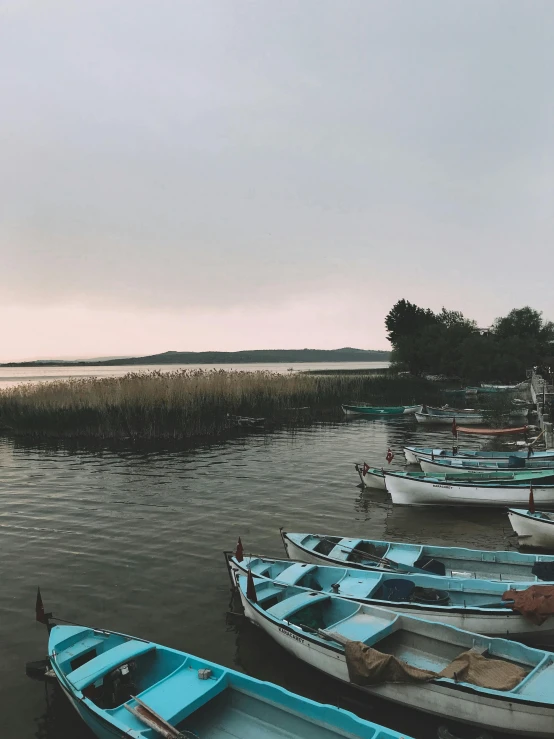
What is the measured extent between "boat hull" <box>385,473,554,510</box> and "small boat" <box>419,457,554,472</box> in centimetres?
172

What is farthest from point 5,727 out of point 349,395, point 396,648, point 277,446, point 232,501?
point 349,395

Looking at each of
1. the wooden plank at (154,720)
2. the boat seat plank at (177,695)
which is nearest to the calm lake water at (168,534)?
the boat seat plank at (177,695)

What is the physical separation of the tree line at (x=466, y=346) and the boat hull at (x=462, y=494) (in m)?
53.4

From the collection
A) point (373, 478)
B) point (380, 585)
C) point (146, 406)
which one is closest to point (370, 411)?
point (146, 406)

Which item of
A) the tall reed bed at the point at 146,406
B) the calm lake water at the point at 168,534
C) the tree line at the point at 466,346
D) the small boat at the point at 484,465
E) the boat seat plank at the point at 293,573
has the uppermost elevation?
the tree line at the point at 466,346

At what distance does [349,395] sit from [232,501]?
105 ft

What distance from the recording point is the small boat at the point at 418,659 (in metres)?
6.21

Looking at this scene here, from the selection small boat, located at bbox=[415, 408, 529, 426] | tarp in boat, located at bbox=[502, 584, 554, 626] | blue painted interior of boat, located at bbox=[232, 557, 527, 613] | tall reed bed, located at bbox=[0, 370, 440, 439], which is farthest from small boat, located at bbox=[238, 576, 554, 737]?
small boat, located at bbox=[415, 408, 529, 426]

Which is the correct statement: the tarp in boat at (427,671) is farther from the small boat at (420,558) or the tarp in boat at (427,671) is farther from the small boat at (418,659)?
the small boat at (420,558)

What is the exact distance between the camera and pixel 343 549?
11211 millimetres

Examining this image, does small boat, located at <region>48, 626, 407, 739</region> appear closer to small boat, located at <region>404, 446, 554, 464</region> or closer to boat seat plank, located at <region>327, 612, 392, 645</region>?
boat seat plank, located at <region>327, 612, 392, 645</region>

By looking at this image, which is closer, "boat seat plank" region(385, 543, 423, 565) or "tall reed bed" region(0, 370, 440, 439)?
"boat seat plank" region(385, 543, 423, 565)

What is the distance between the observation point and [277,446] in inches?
1115

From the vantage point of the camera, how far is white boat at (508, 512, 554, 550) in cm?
1245
